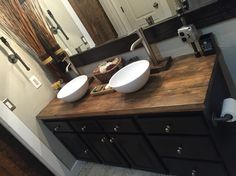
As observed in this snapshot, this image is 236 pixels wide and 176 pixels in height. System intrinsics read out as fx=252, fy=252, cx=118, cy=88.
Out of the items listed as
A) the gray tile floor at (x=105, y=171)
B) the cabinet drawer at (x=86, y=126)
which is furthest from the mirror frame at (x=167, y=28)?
the gray tile floor at (x=105, y=171)

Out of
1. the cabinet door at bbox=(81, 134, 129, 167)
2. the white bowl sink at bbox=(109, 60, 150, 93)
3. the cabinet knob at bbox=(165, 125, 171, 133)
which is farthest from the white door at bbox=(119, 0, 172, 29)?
the cabinet door at bbox=(81, 134, 129, 167)

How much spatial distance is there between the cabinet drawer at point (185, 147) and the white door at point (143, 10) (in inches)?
32.9

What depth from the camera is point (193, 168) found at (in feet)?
5.58

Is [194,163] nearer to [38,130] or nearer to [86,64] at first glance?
[86,64]

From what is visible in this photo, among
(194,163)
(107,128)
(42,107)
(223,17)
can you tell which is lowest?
(194,163)

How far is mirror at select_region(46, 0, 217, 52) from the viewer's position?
172 cm

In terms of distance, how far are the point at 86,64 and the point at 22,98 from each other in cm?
→ 72

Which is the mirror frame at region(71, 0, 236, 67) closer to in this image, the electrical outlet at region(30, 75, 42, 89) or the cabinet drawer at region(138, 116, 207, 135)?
the electrical outlet at region(30, 75, 42, 89)

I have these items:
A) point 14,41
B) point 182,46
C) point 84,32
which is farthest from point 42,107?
point 182,46

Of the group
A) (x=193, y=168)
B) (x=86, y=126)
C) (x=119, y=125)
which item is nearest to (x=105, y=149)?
(x=86, y=126)

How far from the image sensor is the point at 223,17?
154 cm

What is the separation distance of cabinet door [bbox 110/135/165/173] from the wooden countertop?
0.29m

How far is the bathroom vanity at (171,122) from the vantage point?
144 centimetres

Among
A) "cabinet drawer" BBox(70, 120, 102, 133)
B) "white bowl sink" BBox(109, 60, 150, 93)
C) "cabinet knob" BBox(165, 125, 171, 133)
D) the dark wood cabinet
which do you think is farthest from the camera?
"cabinet drawer" BBox(70, 120, 102, 133)
